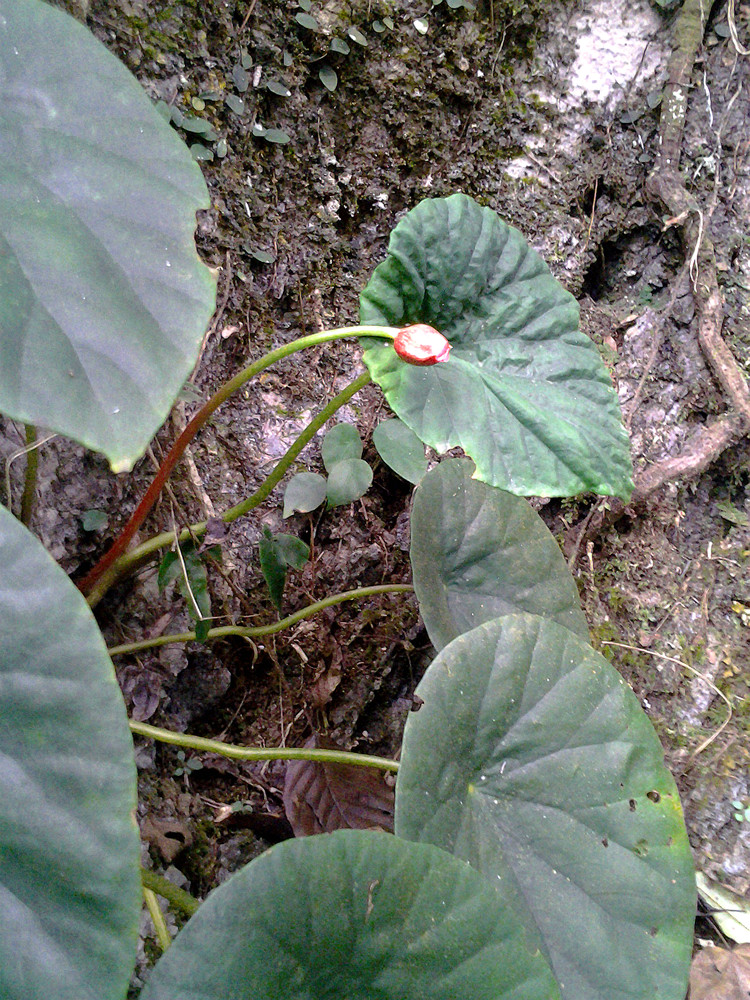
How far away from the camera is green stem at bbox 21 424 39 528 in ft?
2.44

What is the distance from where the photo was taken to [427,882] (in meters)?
0.53

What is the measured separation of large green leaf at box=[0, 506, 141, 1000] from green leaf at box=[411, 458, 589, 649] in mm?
581

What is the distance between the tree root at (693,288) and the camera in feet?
4.79

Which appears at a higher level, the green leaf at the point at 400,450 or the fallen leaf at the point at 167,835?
the green leaf at the point at 400,450

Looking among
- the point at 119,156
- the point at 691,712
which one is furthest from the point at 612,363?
the point at 119,156

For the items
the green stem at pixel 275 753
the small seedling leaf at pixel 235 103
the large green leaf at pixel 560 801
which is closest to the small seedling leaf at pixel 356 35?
the small seedling leaf at pixel 235 103

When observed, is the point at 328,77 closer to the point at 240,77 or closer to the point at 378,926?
the point at 240,77

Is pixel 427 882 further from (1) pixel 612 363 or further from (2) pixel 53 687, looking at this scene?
(1) pixel 612 363

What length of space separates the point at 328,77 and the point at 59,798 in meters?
1.39

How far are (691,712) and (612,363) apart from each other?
823 mm

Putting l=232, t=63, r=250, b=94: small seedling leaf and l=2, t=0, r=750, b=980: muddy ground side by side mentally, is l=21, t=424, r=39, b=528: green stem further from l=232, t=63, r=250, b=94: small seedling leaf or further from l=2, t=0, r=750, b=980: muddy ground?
A: l=232, t=63, r=250, b=94: small seedling leaf

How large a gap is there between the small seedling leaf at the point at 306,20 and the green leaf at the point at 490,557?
0.94m

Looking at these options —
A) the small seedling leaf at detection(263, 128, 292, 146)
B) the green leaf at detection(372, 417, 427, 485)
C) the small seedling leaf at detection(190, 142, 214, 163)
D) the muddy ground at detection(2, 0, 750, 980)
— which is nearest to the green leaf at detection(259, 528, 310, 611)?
the muddy ground at detection(2, 0, 750, 980)

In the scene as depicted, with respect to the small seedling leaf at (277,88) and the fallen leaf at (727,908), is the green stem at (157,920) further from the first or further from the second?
the small seedling leaf at (277,88)
